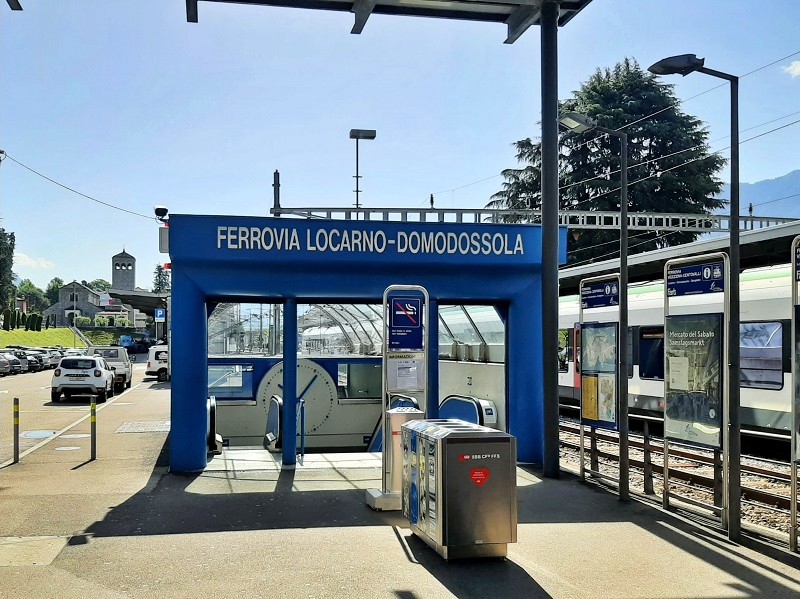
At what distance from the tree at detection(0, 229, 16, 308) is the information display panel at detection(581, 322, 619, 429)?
97.7 meters

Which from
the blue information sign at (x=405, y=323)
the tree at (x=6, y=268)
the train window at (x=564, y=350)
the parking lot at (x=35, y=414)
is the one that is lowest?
the parking lot at (x=35, y=414)

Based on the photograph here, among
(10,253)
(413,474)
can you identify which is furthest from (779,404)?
(10,253)

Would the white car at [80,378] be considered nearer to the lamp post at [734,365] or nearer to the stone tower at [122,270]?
the lamp post at [734,365]

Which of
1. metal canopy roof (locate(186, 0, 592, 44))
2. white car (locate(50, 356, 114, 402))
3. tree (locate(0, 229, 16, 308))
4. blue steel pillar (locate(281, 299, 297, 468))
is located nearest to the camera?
metal canopy roof (locate(186, 0, 592, 44))

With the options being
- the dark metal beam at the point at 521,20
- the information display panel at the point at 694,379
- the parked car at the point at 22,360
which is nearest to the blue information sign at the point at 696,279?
the information display panel at the point at 694,379

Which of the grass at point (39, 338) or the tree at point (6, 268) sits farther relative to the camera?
the tree at point (6, 268)

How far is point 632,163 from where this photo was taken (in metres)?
45.9

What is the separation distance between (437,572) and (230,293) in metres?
6.64

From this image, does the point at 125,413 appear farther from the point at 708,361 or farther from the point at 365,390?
the point at 708,361

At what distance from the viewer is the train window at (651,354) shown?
56.4ft

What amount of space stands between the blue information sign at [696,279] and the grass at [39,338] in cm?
8810

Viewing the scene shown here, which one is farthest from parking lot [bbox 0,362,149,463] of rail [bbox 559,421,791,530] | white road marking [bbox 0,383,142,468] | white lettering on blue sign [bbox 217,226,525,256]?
rail [bbox 559,421,791,530]

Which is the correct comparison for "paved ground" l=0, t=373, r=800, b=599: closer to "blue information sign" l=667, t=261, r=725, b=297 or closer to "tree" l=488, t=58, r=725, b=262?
"blue information sign" l=667, t=261, r=725, b=297

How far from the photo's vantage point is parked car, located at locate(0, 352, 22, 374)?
49.2 metres
